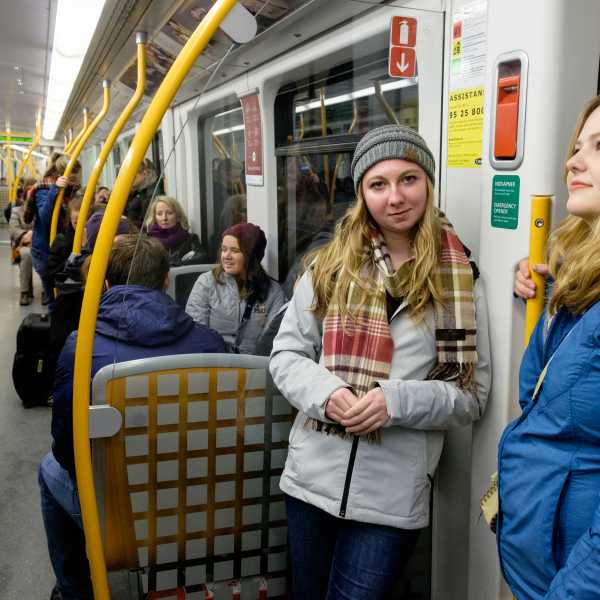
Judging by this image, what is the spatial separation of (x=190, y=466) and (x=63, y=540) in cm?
71

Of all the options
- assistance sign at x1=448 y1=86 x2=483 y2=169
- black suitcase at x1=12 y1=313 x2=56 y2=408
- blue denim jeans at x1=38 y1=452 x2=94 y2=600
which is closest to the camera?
assistance sign at x1=448 y1=86 x2=483 y2=169

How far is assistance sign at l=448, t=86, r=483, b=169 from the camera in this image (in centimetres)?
177

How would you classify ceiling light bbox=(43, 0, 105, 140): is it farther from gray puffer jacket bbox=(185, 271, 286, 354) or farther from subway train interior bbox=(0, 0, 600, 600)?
gray puffer jacket bbox=(185, 271, 286, 354)

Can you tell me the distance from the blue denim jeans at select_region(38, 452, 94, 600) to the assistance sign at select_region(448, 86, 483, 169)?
1.62 m

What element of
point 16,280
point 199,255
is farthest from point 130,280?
point 16,280

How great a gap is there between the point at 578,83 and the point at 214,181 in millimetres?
1087

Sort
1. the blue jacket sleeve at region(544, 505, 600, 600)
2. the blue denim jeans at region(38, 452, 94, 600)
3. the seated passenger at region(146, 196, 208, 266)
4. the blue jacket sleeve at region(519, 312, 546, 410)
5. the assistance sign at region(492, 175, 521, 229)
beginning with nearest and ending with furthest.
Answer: the blue jacket sleeve at region(544, 505, 600, 600)
the blue jacket sleeve at region(519, 312, 546, 410)
the assistance sign at region(492, 175, 521, 229)
the seated passenger at region(146, 196, 208, 266)
the blue denim jeans at region(38, 452, 94, 600)

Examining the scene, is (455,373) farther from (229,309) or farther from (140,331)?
(140,331)

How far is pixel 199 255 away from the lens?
2.00 m

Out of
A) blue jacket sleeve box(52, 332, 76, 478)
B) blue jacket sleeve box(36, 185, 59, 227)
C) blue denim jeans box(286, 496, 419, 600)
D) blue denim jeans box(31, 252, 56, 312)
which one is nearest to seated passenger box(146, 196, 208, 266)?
blue jacket sleeve box(52, 332, 76, 478)

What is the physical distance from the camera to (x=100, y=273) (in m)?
1.72

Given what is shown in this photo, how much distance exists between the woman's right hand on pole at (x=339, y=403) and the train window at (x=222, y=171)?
0.65 meters

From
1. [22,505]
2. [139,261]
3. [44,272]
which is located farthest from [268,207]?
[44,272]

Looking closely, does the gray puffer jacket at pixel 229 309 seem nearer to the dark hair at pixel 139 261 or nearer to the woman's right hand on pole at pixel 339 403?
the dark hair at pixel 139 261
